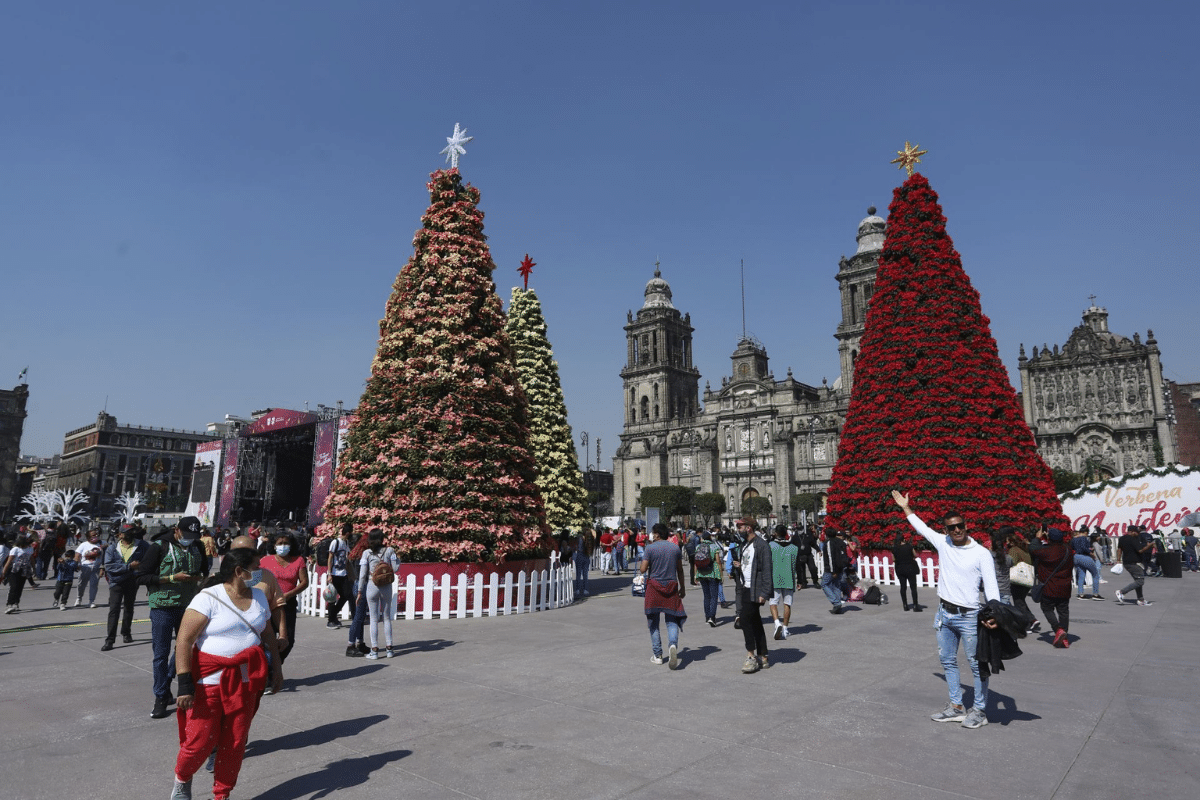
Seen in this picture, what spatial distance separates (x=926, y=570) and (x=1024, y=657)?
899 centimetres

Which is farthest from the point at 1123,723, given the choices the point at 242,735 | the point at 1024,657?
the point at 242,735

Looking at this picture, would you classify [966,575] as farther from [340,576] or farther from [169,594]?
[340,576]

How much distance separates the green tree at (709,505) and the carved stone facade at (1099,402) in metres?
31.0

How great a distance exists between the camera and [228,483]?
4856 cm

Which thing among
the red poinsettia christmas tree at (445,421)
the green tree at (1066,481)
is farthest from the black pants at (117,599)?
the green tree at (1066,481)

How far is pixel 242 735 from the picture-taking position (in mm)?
3914

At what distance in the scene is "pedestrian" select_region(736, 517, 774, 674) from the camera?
305 inches

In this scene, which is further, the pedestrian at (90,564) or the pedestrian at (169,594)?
the pedestrian at (90,564)

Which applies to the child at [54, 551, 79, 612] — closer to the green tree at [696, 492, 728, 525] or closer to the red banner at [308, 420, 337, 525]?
the red banner at [308, 420, 337, 525]

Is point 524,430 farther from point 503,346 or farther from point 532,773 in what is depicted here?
point 532,773

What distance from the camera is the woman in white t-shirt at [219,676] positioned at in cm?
377

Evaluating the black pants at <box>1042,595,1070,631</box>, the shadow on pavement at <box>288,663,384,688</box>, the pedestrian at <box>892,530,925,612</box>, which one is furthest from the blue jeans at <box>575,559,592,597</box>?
the black pants at <box>1042,595,1070,631</box>

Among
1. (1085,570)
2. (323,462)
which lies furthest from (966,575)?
(323,462)

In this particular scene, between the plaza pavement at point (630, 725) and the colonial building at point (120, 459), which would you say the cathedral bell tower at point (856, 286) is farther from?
A: the colonial building at point (120, 459)
